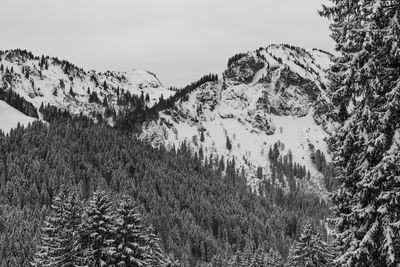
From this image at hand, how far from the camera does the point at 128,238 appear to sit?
2983 centimetres

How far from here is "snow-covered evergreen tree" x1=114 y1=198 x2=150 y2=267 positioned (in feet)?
95.3

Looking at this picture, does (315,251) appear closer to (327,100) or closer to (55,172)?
(327,100)

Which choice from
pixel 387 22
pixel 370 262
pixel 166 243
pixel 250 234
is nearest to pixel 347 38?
pixel 387 22

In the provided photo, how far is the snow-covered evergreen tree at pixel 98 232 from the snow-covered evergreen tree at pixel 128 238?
0.48 meters

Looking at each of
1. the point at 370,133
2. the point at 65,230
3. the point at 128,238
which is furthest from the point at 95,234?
the point at 370,133

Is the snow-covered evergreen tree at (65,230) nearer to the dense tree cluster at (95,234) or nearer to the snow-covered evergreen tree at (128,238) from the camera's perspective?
the dense tree cluster at (95,234)

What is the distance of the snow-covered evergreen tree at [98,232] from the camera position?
2845 cm

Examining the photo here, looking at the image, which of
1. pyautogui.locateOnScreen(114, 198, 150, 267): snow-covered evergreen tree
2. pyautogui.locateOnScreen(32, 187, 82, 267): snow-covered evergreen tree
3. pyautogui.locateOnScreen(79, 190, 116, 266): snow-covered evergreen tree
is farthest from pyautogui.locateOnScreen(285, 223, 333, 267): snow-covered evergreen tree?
pyautogui.locateOnScreen(32, 187, 82, 267): snow-covered evergreen tree

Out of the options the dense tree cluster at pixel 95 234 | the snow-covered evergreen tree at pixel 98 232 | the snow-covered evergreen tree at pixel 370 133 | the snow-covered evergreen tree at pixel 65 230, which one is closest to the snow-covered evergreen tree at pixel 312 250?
the dense tree cluster at pixel 95 234

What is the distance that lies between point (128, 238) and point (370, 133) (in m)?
20.6

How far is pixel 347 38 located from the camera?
40.9 feet

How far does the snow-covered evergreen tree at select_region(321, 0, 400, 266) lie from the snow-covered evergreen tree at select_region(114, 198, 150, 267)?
18.5 m

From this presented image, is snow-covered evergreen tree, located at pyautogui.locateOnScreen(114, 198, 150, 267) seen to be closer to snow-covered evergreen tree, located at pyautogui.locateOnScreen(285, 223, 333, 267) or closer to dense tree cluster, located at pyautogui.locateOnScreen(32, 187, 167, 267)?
dense tree cluster, located at pyautogui.locateOnScreen(32, 187, 167, 267)

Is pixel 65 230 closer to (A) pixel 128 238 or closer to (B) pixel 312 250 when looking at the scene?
(A) pixel 128 238
